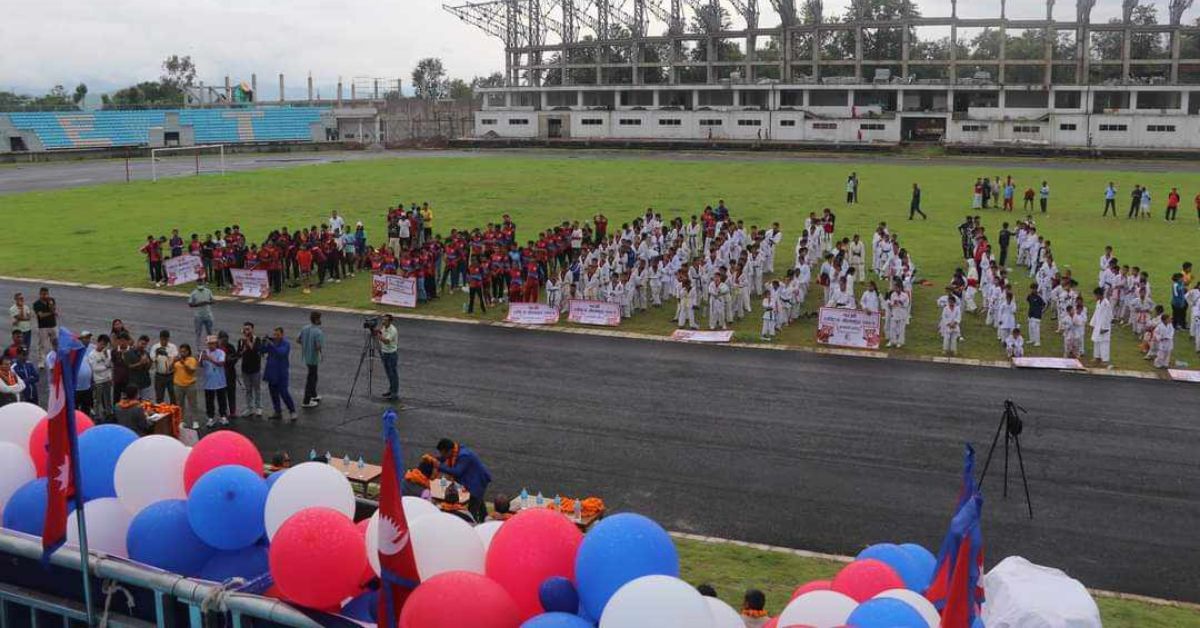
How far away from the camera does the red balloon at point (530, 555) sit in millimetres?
6043

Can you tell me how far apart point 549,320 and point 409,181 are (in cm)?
3220

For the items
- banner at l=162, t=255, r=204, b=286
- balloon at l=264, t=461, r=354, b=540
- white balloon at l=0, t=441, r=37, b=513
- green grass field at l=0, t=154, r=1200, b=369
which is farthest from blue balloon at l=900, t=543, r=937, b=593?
banner at l=162, t=255, r=204, b=286

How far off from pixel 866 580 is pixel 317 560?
11.3 feet

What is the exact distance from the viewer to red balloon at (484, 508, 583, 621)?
19.8 feet

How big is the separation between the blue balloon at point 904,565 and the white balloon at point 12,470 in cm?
645

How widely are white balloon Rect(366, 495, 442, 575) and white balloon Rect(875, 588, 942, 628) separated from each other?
292 cm

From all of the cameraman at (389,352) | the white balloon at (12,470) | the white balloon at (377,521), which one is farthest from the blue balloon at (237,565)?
the cameraman at (389,352)

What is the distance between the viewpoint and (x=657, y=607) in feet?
16.8

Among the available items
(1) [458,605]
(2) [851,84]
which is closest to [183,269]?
(1) [458,605]

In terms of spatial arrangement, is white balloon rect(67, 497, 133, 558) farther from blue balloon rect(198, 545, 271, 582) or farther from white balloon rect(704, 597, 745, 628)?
white balloon rect(704, 597, 745, 628)

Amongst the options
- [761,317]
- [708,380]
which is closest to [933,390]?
[708,380]

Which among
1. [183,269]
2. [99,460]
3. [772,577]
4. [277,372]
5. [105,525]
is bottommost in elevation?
[772,577]

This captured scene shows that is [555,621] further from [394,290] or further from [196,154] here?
[196,154]

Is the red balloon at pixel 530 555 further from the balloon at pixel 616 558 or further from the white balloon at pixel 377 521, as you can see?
the white balloon at pixel 377 521
